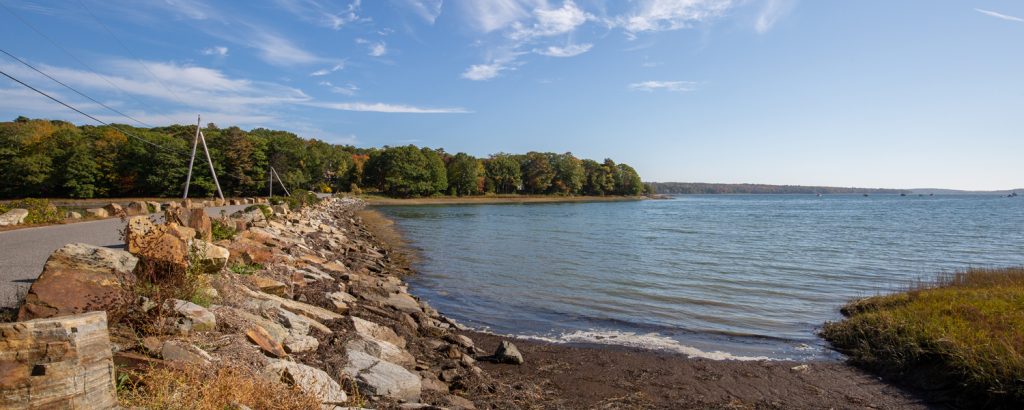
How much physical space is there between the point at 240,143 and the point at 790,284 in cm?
8225

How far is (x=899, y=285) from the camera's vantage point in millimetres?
17438

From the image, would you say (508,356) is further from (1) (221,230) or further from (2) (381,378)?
(1) (221,230)

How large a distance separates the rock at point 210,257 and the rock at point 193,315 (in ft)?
5.85

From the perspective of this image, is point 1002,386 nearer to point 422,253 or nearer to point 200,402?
point 200,402

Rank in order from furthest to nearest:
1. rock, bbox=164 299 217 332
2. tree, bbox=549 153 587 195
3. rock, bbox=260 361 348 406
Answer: tree, bbox=549 153 587 195 → rock, bbox=164 299 217 332 → rock, bbox=260 361 348 406

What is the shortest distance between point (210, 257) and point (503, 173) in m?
126

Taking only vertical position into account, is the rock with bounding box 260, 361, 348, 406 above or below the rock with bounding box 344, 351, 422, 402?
above

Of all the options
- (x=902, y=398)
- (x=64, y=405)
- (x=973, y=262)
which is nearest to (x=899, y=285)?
(x=973, y=262)

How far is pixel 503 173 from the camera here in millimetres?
133750

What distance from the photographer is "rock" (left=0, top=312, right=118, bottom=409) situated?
3.38m

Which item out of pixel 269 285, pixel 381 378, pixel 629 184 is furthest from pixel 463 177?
pixel 381 378

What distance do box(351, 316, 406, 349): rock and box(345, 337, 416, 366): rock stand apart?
1.35 ft

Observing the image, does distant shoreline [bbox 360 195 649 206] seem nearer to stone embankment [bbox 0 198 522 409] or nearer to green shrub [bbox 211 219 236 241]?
green shrub [bbox 211 219 236 241]

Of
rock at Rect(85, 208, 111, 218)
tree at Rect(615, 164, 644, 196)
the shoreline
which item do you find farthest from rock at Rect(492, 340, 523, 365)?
tree at Rect(615, 164, 644, 196)
